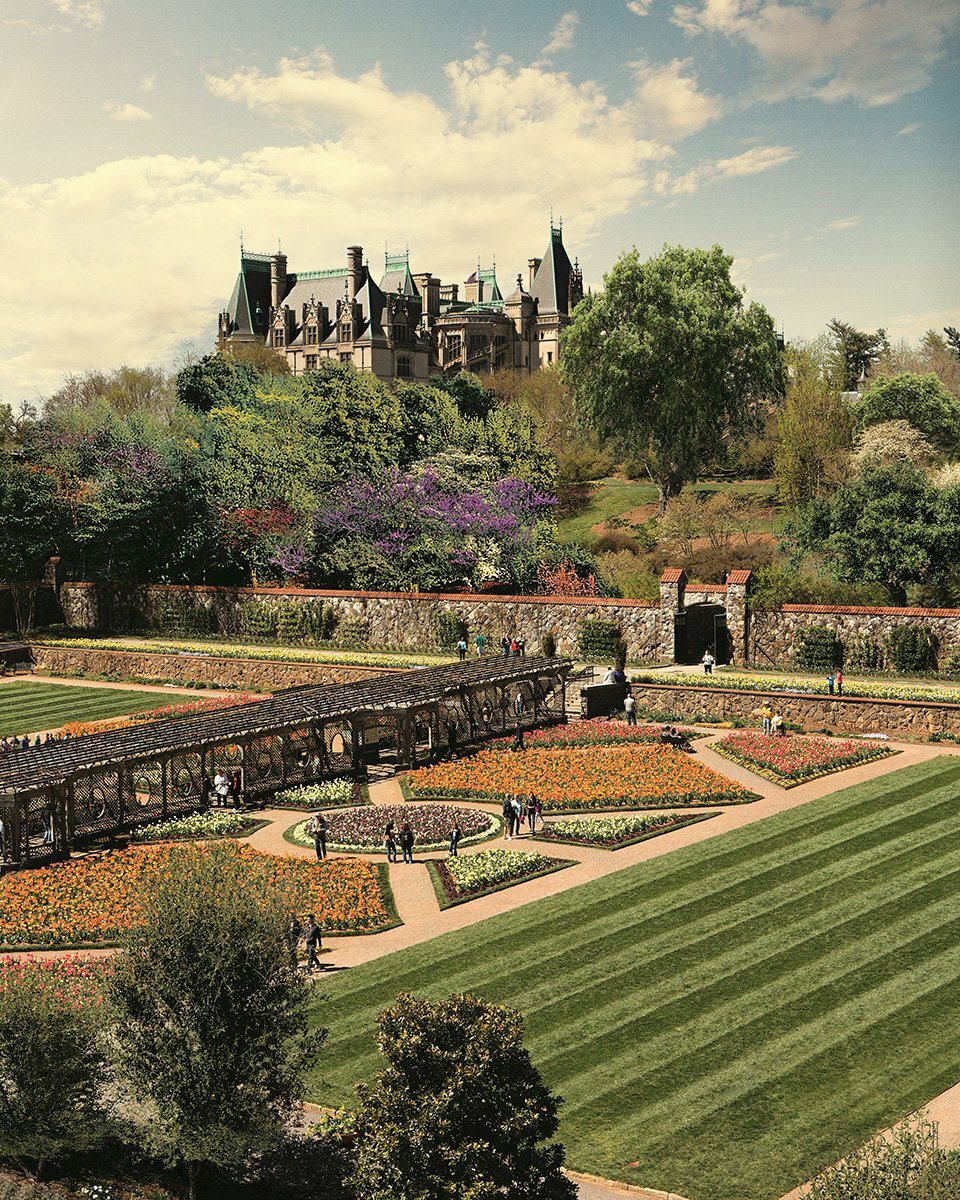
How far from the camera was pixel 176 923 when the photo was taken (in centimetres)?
1571

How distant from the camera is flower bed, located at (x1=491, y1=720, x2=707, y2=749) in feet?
145

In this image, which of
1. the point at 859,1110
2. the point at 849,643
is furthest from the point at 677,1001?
the point at 849,643

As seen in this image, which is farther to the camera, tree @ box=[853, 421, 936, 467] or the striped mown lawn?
tree @ box=[853, 421, 936, 467]

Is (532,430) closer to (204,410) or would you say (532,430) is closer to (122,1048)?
(204,410)

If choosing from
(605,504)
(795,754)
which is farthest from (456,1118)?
(605,504)

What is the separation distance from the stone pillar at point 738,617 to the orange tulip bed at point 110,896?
2598 centimetres

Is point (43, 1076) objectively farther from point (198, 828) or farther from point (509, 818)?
point (198, 828)

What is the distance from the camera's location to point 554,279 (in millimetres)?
166125

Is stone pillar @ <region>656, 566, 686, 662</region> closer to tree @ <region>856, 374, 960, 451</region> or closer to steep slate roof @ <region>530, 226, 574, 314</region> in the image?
tree @ <region>856, 374, 960, 451</region>

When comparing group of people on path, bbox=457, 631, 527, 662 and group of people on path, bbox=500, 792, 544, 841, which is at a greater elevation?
group of people on path, bbox=457, 631, 527, 662

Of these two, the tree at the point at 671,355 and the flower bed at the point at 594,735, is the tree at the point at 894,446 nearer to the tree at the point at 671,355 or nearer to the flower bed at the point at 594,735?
the tree at the point at 671,355

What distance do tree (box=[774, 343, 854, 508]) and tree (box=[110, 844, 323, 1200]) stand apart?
73.0 meters

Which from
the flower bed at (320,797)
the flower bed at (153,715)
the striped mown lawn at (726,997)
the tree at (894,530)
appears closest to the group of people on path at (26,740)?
the flower bed at (153,715)

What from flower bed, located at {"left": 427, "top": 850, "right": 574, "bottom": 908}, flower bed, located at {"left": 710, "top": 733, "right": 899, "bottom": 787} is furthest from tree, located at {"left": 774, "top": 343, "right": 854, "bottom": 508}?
flower bed, located at {"left": 427, "top": 850, "right": 574, "bottom": 908}
